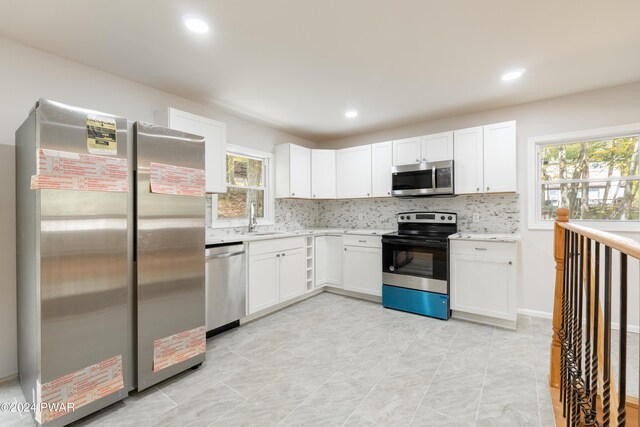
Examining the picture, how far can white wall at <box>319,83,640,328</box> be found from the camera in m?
3.00

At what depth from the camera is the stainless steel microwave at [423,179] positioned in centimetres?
362

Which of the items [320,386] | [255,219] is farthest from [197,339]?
[255,219]

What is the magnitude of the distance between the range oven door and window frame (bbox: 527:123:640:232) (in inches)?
44.8

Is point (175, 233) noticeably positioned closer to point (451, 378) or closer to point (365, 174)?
point (451, 378)

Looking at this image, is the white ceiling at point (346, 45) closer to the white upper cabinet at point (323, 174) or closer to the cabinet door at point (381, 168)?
the cabinet door at point (381, 168)

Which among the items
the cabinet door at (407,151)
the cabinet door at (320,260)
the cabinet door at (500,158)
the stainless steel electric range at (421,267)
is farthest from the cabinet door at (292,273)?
the cabinet door at (500,158)

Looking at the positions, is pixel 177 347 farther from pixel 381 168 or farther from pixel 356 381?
pixel 381 168

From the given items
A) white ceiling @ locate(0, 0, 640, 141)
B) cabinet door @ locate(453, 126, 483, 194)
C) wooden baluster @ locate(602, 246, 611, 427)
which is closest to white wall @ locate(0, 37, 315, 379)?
white ceiling @ locate(0, 0, 640, 141)

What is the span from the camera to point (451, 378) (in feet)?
7.23

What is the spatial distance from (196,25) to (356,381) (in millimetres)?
2712

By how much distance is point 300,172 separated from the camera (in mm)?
4418

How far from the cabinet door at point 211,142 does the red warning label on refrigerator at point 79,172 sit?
112cm

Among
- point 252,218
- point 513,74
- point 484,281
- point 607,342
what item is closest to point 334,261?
point 252,218

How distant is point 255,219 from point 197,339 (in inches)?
75.6
